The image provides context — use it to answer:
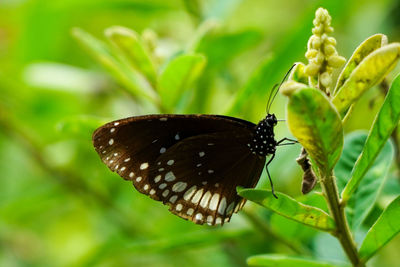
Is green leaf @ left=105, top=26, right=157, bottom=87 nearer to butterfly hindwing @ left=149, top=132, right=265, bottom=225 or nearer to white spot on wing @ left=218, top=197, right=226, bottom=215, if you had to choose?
butterfly hindwing @ left=149, top=132, right=265, bottom=225

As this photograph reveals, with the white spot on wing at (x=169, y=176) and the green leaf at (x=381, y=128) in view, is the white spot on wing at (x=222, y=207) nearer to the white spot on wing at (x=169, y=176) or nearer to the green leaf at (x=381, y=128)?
the white spot on wing at (x=169, y=176)


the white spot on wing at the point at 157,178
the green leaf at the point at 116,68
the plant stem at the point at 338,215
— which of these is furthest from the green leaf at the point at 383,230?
the green leaf at the point at 116,68

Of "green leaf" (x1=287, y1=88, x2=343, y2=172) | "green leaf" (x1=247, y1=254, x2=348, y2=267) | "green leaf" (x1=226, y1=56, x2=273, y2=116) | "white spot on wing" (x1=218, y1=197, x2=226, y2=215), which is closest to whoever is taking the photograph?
"green leaf" (x1=287, y1=88, x2=343, y2=172)

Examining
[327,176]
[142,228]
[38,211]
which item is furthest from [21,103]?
[327,176]

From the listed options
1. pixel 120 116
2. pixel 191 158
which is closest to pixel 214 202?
pixel 191 158

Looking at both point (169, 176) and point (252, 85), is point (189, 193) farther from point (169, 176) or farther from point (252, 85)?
point (252, 85)

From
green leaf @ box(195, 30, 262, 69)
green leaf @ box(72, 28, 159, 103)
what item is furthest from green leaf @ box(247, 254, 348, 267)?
green leaf @ box(195, 30, 262, 69)
